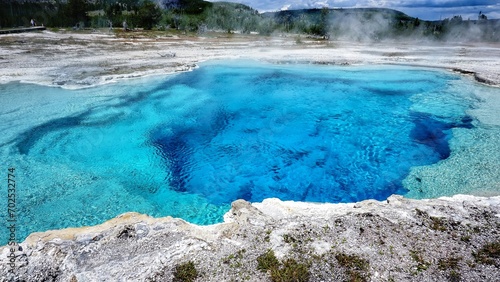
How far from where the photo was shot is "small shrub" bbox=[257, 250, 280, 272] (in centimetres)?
479

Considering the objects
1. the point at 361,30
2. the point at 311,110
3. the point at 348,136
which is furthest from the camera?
the point at 361,30

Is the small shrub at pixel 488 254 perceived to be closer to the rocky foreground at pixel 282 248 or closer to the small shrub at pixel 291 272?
the rocky foreground at pixel 282 248

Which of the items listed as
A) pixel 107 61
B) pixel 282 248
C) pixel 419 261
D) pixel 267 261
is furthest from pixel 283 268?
pixel 107 61

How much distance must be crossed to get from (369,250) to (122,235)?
4.29 m

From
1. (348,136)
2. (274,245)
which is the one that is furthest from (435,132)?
(274,245)

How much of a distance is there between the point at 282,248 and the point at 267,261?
Result: 42cm

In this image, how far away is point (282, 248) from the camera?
17.1 feet

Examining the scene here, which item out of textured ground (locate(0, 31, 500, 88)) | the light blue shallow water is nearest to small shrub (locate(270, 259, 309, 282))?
the light blue shallow water

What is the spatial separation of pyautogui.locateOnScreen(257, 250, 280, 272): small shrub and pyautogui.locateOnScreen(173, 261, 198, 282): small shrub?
1012 millimetres

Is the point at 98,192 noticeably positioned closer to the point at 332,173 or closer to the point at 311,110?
the point at 332,173

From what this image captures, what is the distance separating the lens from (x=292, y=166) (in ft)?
33.2

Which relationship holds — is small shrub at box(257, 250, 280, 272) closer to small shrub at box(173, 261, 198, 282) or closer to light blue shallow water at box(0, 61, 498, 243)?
small shrub at box(173, 261, 198, 282)

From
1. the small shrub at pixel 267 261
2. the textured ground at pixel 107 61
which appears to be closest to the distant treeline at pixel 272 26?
the textured ground at pixel 107 61

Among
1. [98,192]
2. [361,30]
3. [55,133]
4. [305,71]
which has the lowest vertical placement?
[98,192]
